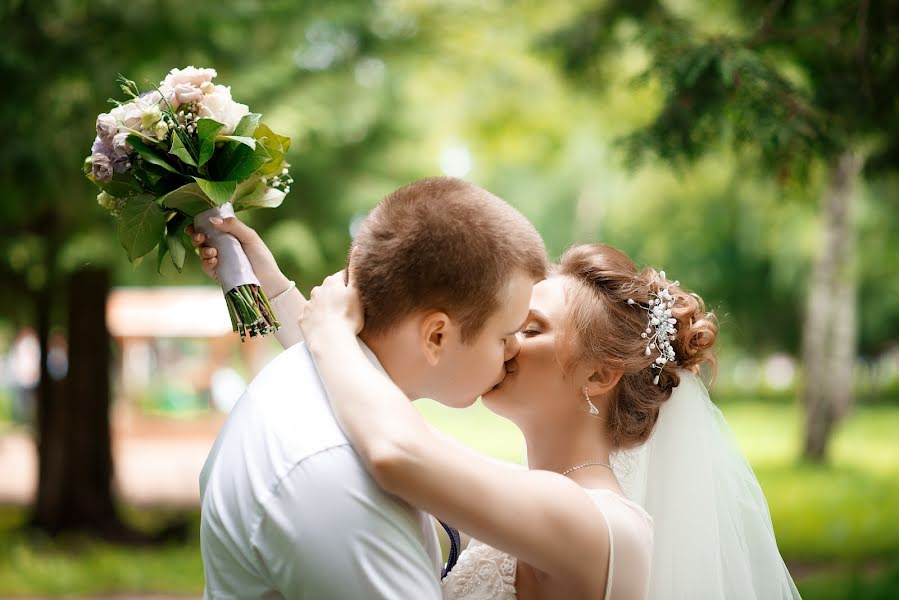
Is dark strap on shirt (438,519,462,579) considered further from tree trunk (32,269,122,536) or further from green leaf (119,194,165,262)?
tree trunk (32,269,122,536)

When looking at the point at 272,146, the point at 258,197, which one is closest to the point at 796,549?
the point at 258,197

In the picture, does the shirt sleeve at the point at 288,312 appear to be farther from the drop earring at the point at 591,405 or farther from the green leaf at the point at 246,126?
the drop earring at the point at 591,405

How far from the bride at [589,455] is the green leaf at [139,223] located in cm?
13

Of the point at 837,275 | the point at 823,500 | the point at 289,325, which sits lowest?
the point at 823,500

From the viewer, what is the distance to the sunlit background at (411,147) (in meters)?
5.48

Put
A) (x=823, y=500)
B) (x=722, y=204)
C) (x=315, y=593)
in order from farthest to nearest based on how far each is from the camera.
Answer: (x=722, y=204) < (x=823, y=500) < (x=315, y=593)

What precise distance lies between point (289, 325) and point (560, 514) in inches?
43.1

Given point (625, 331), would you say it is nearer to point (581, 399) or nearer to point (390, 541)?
point (581, 399)

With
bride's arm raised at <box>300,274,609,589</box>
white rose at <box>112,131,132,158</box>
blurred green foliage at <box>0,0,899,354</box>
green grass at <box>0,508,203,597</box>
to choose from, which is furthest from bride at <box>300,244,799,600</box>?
green grass at <box>0,508,203,597</box>

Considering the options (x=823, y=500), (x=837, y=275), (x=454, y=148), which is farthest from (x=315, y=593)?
(x=837, y=275)

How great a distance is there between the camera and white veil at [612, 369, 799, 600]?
9.22 feet

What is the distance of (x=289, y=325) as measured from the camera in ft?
9.30

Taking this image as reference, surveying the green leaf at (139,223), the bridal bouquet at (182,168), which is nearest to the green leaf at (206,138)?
the bridal bouquet at (182,168)

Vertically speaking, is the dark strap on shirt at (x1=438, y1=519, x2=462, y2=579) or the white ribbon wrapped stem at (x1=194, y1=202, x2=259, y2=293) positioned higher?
the white ribbon wrapped stem at (x1=194, y1=202, x2=259, y2=293)
